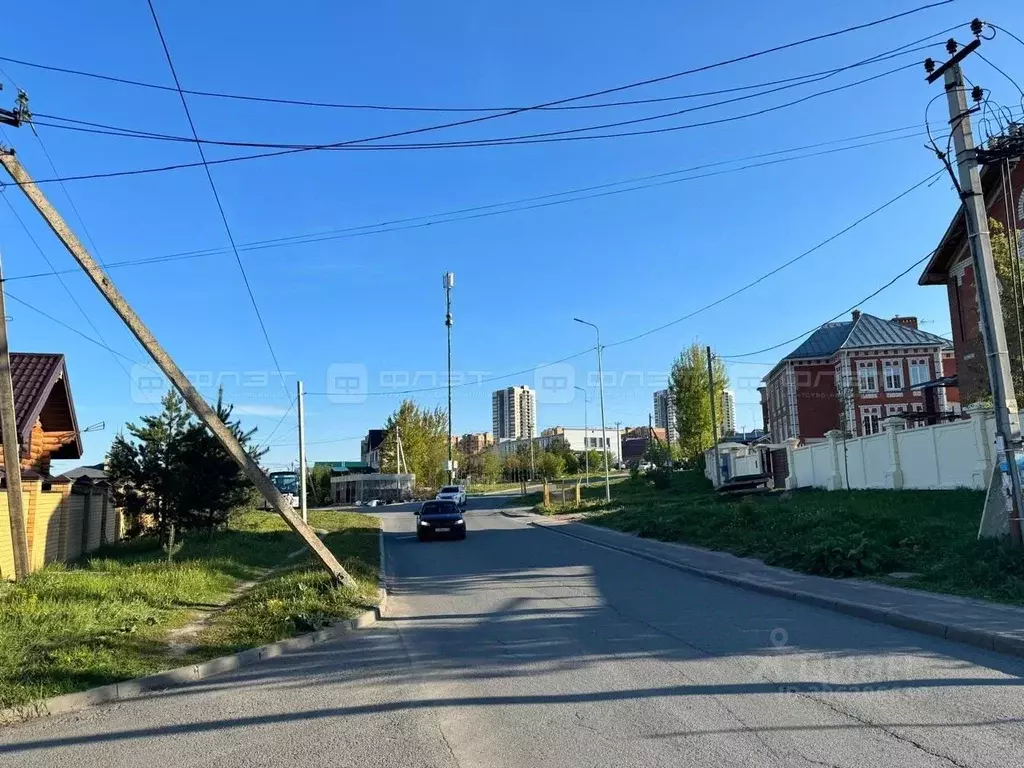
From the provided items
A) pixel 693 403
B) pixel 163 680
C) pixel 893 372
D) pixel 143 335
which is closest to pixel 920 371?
pixel 893 372

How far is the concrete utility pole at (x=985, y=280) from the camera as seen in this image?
38.4 ft

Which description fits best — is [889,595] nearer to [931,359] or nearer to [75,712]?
[75,712]

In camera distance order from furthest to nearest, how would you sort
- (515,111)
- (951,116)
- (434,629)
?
(515,111)
(951,116)
(434,629)

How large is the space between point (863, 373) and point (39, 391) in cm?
4901

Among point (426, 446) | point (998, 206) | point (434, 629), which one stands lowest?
point (434, 629)

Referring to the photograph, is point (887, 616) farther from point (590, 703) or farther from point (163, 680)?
point (163, 680)

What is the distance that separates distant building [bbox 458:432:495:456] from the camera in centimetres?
13830

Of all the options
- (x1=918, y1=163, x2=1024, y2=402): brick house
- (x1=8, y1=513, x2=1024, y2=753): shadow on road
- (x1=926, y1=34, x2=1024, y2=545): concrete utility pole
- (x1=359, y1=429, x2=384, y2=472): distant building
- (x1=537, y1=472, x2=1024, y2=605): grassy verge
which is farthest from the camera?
(x1=359, y1=429, x2=384, y2=472): distant building

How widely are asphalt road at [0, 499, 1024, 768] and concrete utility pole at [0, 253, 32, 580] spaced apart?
25.1 feet

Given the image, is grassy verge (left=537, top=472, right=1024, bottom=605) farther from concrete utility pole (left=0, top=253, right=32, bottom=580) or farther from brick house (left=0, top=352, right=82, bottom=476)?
brick house (left=0, top=352, right=82, bottom=476)

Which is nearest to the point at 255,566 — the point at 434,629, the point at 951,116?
the point at 434,629

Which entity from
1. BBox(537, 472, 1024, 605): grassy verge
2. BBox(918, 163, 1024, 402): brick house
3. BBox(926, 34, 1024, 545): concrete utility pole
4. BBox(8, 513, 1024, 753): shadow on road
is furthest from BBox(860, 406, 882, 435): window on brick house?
BBox(8, 513, 1024, 753): shadow on road

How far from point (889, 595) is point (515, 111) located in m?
10.6

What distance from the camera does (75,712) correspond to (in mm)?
6695
